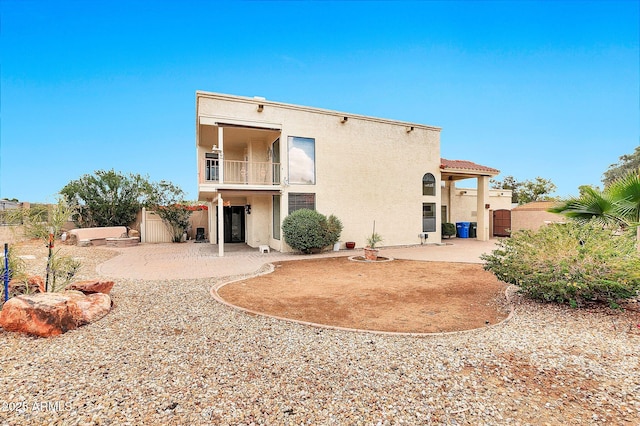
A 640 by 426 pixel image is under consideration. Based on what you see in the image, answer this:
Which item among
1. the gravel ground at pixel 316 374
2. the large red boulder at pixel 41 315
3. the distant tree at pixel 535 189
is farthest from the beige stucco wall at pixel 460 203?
the large red boulder at pixel 41 315

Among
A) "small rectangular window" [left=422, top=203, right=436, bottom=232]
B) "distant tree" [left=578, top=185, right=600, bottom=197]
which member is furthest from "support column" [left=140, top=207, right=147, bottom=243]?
"distant tree" [left=578, top=185, right=600, bottom=197]

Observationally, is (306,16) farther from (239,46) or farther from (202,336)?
(202,336)

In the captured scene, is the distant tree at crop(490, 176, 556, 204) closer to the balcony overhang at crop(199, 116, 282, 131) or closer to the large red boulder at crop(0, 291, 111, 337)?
the balcony overhang at crop(199, 116, 282, 131)

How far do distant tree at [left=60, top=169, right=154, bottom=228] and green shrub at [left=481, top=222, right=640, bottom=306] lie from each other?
64.8 feet

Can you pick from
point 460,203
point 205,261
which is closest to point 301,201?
point 205,261

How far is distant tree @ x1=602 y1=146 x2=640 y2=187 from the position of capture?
27.4m

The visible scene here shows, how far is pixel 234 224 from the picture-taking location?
17.8 metres

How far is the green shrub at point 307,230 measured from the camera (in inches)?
497

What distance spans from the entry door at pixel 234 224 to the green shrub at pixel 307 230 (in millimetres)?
5796

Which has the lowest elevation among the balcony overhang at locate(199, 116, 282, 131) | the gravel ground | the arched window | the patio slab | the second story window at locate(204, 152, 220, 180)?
the patio slab

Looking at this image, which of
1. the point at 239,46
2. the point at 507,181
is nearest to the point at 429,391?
the point at 239,46

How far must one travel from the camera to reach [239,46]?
16188mm

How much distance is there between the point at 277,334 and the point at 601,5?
16.6m

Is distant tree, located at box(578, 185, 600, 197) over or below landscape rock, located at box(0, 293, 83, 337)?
over
